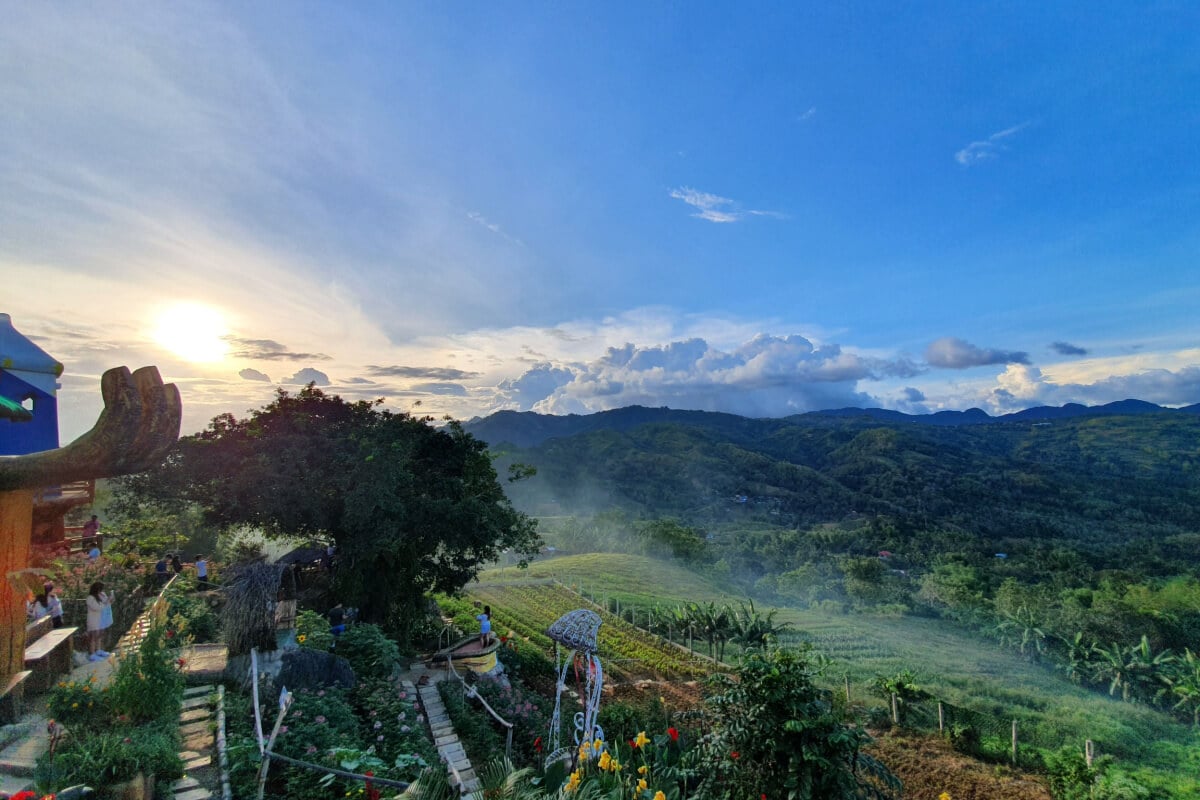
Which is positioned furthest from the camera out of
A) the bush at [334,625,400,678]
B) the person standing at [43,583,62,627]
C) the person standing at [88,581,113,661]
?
the bush at [334,625,400,678]

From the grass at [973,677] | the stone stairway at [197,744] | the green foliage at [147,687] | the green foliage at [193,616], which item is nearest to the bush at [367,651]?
the green foliage at [193,616]

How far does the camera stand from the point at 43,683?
270 inches

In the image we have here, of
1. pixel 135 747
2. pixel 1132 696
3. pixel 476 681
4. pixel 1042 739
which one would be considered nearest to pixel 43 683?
pixel 135 747

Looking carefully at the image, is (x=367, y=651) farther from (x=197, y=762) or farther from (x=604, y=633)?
(x=604, y=633)

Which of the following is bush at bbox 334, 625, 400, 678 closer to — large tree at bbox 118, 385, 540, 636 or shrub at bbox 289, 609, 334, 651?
shrub at bbox 289, 609, 334, 651

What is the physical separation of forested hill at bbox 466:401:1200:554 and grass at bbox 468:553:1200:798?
36038 millimetres

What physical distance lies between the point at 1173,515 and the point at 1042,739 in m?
88.7

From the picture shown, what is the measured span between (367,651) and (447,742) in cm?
247

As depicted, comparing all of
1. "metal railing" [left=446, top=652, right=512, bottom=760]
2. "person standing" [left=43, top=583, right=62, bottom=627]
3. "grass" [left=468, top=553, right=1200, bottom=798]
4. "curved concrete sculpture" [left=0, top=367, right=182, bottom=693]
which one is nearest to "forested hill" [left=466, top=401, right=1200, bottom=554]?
"grass" [left=468, top=553, right=1200, bottom=798]

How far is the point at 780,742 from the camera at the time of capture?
17.7 feet

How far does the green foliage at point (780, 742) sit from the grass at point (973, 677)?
37.5ft

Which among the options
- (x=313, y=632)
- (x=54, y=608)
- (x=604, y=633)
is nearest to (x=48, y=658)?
(x=54, y=608)

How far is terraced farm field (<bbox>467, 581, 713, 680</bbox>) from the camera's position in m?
17.4

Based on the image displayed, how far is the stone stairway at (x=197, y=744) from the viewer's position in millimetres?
5441
